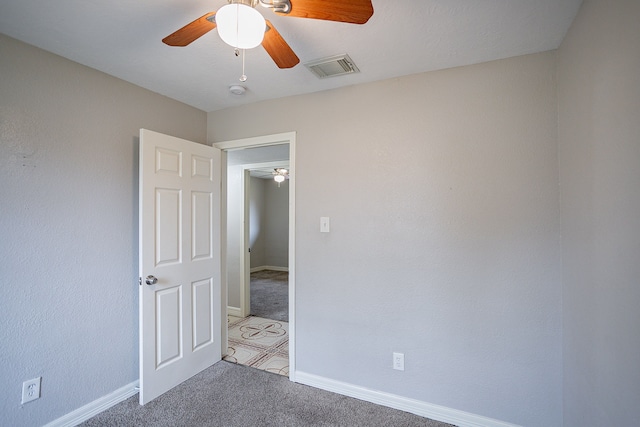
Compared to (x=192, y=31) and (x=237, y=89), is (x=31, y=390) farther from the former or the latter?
(x=237, y=89)

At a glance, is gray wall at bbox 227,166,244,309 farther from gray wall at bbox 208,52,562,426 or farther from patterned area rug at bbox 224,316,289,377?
gray wall at bbox 208,52,562,426

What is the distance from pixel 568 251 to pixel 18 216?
3.19 meters

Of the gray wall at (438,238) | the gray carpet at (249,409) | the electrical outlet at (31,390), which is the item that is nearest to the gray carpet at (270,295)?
the gray carpet at (249,409)

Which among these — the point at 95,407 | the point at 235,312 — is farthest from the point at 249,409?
the point at 235,312

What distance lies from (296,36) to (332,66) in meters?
0.40

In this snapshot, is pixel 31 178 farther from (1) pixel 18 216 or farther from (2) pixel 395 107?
(2) pixel 395 107

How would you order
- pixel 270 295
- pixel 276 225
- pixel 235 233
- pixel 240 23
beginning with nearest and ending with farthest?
pixel 240 23 < pixel 235 233 < pixel 270 295 < pixel 276 225

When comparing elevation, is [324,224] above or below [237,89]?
below

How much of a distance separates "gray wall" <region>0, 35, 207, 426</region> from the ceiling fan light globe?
59.9 inches

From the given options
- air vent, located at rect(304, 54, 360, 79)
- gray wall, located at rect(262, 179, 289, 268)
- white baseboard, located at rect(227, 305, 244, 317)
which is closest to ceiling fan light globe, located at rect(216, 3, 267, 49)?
air vent, located at rect(304, 54, 360, 79)

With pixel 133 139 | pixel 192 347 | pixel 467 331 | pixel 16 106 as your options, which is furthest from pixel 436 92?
pixel 192 347

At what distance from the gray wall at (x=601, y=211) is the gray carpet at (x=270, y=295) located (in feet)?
10.6

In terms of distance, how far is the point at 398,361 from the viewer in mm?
2133

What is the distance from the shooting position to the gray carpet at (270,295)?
433 centimetres
